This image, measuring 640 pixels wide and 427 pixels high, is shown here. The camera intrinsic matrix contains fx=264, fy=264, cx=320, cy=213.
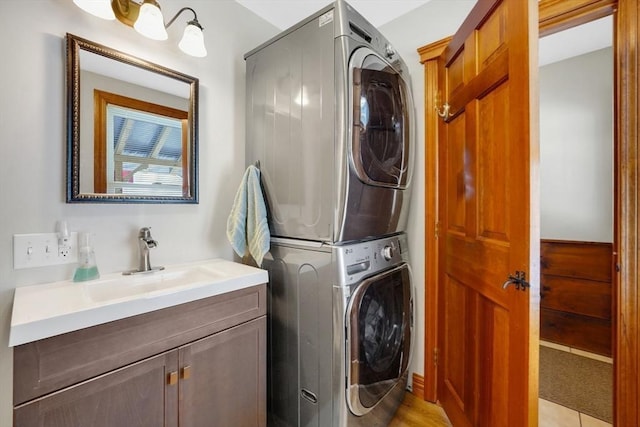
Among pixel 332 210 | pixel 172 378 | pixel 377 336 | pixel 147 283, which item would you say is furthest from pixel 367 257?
pixel 147 283

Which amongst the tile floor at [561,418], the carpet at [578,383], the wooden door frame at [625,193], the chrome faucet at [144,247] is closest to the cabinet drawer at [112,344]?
the chrome faucet at [144,247]

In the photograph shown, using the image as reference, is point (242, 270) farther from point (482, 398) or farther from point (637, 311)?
point (637, 311)

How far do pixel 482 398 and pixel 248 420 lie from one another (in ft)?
3.43

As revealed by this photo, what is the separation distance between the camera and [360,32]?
1.24 metres

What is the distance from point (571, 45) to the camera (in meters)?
2.15

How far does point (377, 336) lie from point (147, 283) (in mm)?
1146

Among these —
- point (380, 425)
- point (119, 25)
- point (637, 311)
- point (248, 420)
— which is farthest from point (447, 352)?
point (119, 25)

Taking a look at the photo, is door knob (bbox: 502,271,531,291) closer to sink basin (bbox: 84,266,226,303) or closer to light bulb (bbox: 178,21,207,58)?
sink basin (bbox: 84,266,226,303)

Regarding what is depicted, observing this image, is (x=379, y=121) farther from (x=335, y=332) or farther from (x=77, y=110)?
(x=77, y=110)

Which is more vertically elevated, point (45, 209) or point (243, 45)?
point (243, 45)

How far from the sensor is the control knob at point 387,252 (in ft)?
4.68

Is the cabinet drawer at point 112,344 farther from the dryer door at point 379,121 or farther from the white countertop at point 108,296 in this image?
the dryer door at point 379,121

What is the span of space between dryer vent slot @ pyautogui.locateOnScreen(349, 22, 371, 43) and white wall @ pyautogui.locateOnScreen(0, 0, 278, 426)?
0.79m

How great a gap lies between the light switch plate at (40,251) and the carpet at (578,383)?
9.37ft
